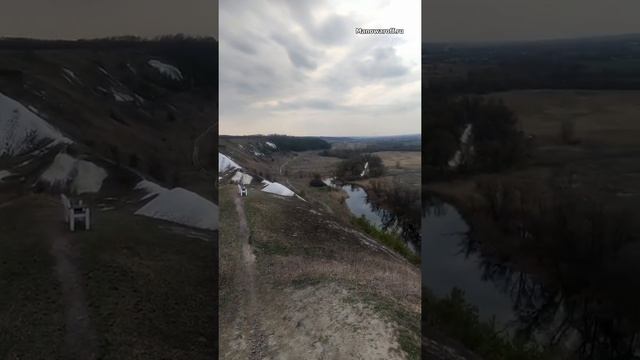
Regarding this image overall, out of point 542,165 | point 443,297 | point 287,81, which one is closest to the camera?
point 542,165

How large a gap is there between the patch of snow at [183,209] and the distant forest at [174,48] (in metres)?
1.18

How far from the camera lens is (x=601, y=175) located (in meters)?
4.70

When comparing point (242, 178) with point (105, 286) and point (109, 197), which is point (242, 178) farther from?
point (105, 286)

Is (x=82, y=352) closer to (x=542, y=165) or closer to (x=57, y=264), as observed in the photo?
(x=57, y=264)

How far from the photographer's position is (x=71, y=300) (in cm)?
469

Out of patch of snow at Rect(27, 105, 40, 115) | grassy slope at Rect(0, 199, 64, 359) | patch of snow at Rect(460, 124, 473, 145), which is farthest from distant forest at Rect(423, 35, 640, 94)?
grassy slope at Rect(0, 199, 64, 359)

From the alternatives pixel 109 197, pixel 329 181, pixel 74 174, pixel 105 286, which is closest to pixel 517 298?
pixel 329 181

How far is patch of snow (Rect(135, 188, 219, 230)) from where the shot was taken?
4949 mm

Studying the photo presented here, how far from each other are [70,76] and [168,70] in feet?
3.13

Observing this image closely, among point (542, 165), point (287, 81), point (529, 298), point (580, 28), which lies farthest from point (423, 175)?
point (287, 81)

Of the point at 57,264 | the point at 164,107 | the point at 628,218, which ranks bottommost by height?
the point at 57,264

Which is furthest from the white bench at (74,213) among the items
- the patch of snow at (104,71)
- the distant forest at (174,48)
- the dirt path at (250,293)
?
the dirt path at (250,293)

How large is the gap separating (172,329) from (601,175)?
4.64m

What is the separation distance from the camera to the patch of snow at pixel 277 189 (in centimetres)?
796
